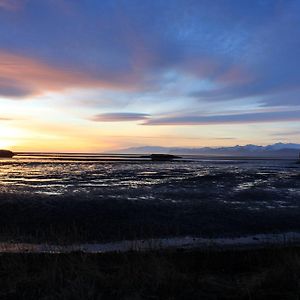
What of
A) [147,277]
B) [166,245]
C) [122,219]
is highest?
[147,277]

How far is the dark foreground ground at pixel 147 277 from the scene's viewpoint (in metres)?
9.53

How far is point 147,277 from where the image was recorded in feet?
34.4

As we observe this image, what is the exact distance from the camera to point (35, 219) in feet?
70.7

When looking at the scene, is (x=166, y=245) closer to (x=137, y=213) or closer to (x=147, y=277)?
(x=147, y=277)

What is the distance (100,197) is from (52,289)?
19.4 metres

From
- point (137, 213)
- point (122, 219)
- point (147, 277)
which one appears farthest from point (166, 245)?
point (137, 213)

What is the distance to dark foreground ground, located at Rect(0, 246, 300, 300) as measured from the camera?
9531 millimetres

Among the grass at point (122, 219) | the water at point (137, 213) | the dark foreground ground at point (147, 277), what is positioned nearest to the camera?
the dark foreground ground at point (147, 277)

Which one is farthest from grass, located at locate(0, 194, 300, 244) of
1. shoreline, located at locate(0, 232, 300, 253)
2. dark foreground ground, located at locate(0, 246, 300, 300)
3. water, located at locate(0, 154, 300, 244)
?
dark foreground ground, located at locate(0, 246, 300, 300)

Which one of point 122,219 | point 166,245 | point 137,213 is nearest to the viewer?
point 166,245

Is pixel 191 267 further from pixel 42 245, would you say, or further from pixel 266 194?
pixel 266 194

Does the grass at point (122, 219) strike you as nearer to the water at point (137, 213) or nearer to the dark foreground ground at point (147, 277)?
the water at point (137, 213)

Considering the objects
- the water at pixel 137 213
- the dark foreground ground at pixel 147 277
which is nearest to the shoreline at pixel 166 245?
the water at pixel 137 213

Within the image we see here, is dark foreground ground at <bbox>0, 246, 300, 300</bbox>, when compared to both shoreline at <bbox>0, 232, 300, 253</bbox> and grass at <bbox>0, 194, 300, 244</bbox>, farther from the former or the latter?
grass at <bbox>0, 194, 300, 244</bbox>
